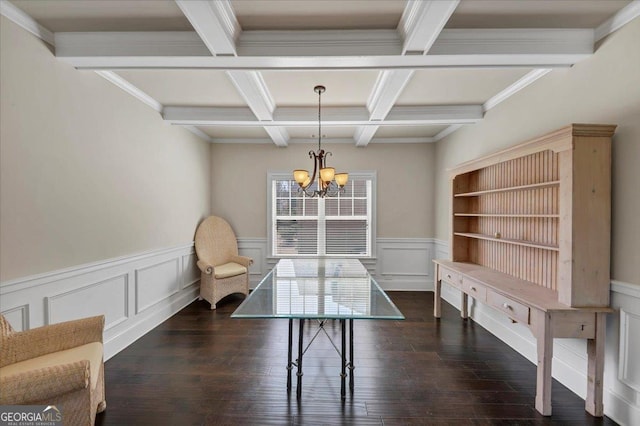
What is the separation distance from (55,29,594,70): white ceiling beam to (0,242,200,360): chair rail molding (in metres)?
1.71

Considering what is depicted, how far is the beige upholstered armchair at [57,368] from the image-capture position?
1489mm

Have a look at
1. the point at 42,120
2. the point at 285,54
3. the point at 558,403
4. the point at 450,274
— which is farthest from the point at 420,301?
the point at 42,120

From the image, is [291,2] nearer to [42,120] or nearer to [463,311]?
[42,120]

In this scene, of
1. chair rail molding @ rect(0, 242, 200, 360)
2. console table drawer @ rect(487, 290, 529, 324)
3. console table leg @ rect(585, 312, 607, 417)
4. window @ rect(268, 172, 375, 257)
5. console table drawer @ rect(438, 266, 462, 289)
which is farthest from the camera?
window @ rect(268, 172, 375, 257)

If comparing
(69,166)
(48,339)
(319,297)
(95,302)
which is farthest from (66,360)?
(319,297)

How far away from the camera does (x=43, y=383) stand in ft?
4.97

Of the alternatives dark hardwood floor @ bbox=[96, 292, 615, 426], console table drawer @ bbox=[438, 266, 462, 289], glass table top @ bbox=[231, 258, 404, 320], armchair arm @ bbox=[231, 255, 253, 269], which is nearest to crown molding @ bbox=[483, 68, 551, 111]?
console table drawer @ bbox=[438, 266, 462, 289]

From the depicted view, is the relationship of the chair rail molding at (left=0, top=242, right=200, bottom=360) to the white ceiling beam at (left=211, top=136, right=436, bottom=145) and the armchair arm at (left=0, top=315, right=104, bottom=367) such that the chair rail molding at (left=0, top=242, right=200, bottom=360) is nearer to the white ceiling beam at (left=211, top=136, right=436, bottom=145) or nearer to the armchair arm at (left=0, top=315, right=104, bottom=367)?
the armchair arm at (left=0, top=315, right=104, bottom=367)

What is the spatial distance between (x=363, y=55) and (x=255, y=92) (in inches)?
48.7

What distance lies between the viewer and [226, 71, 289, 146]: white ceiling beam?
269cm

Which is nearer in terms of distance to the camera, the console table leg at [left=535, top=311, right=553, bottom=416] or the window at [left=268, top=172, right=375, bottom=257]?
the console table leg at [left=535, top=311, right=553, bottom=416]

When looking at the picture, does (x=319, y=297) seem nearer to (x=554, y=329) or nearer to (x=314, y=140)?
(x=554, y=329)

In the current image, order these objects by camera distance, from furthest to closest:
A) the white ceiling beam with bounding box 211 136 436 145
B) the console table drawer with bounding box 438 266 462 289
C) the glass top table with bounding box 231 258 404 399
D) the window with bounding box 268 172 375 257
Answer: the window with bounding box 268 172 375 257, the white ceiling beam with bounding box 211 136 436 145, the console table drawer with bounding box 438 266 462 289, the glass top table with bounding box 231 258 404 399

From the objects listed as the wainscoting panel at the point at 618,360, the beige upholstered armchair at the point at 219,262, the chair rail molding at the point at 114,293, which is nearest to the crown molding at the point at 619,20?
the wainscoting panel at the point at 618,360
